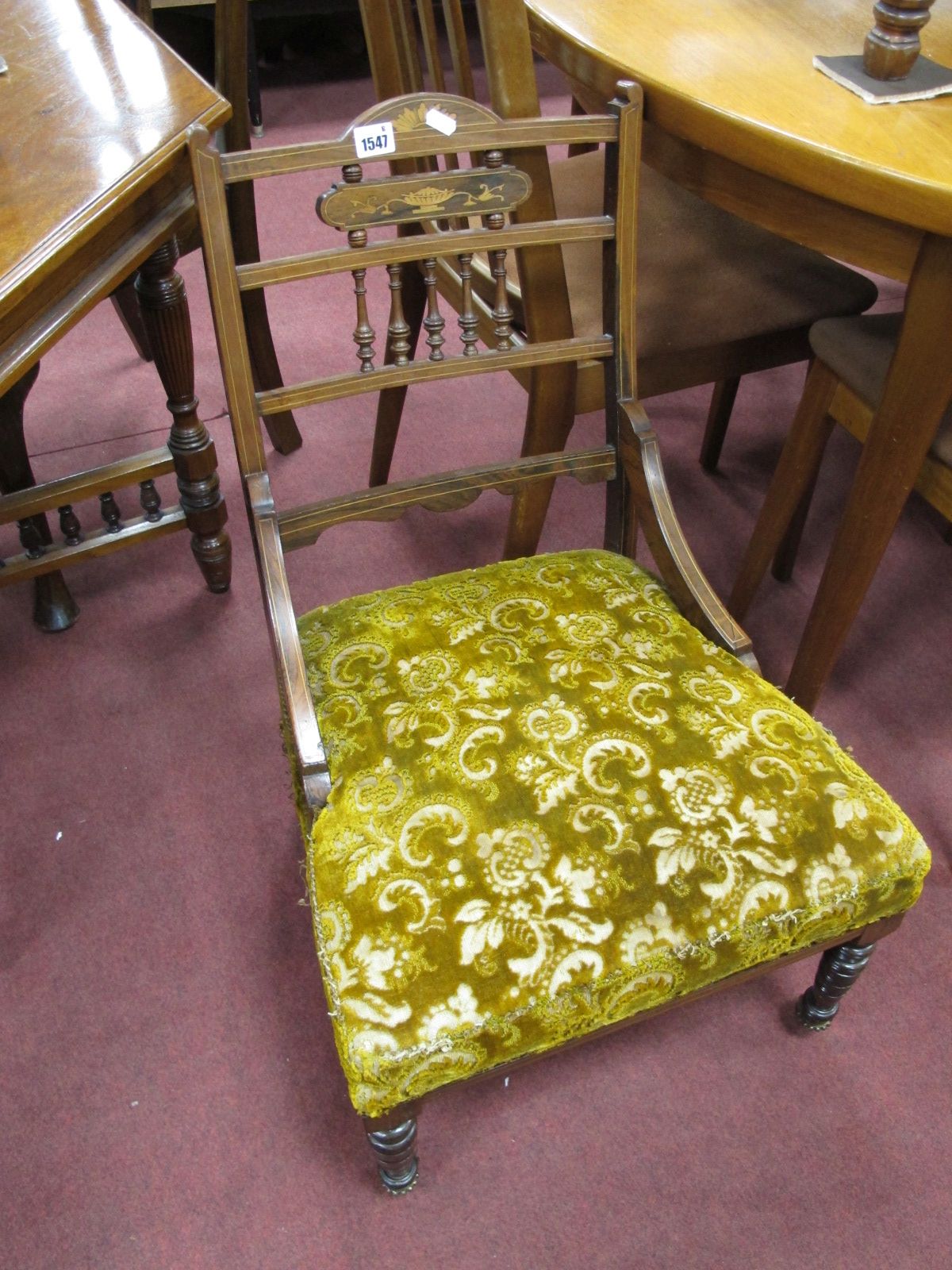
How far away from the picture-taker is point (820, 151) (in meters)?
1.01

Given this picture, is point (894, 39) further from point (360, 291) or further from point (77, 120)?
point (77, 120)

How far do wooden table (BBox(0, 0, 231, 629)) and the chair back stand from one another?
0.75 feet

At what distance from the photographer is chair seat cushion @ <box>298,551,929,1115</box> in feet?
2.70

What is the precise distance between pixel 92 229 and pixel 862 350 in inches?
38.4

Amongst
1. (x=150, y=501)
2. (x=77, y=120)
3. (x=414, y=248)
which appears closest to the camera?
(x=414, y=248)

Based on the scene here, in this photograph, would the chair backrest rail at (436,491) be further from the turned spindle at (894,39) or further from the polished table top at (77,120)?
the turned spindle at (894,39)

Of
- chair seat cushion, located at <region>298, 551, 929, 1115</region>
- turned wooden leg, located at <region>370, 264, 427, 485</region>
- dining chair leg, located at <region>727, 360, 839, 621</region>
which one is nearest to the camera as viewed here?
chair seat cushion, located at <region>298, 551, 929, 1115</region>

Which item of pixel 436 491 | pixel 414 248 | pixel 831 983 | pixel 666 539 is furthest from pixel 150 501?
pixel 831 983

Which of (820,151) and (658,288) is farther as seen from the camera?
(658,288)

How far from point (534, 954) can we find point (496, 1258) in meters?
0.50

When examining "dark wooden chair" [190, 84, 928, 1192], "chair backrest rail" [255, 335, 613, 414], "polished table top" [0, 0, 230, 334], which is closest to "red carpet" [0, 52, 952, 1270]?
"dark wooden chair" [190, 84, 928, 1192]

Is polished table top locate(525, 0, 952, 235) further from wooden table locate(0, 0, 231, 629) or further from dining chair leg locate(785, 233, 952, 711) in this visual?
wooden table locate(0, 0, 231, 629)

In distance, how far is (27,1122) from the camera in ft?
3.88

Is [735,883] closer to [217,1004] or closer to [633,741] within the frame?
[633,741]
